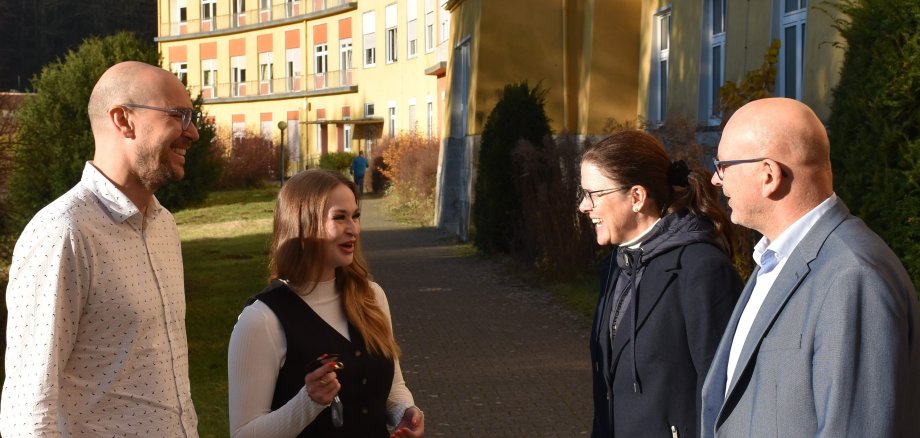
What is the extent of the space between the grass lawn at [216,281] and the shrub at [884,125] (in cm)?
467

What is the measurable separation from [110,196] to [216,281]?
14.5 m

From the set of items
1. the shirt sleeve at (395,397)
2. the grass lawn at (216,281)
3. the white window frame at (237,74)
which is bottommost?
the grass lawn at (216,281)

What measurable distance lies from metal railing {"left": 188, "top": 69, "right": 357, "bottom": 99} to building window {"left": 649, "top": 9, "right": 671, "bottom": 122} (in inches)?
1331

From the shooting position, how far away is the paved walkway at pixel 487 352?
841cm

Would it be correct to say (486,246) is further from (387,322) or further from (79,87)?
(387,322)

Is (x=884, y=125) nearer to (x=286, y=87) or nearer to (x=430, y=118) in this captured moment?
(x=430, y=118)

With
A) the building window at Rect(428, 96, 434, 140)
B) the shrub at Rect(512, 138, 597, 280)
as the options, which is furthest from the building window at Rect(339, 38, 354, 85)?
the shrub at Rect(512, 138, 597, 280)

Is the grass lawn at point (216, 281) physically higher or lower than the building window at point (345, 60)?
lower

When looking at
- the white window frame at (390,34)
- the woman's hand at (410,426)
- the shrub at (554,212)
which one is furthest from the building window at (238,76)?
the woman's hand at (410,426)

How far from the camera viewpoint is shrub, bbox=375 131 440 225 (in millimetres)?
31891

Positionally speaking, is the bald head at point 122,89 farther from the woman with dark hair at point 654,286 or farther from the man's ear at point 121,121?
the woman with dark hair at point 654,286

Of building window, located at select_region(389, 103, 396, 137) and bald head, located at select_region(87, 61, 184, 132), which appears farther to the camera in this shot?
building window, located at select_region(389, 103, 396, 137)

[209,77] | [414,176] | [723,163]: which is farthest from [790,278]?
[209,77]

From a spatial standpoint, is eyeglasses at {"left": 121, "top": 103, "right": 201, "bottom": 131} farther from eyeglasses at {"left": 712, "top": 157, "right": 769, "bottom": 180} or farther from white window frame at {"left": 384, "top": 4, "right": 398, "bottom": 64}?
white window frame at {"left": 384, "top": 4, "right": 398, "bottom": 64}
